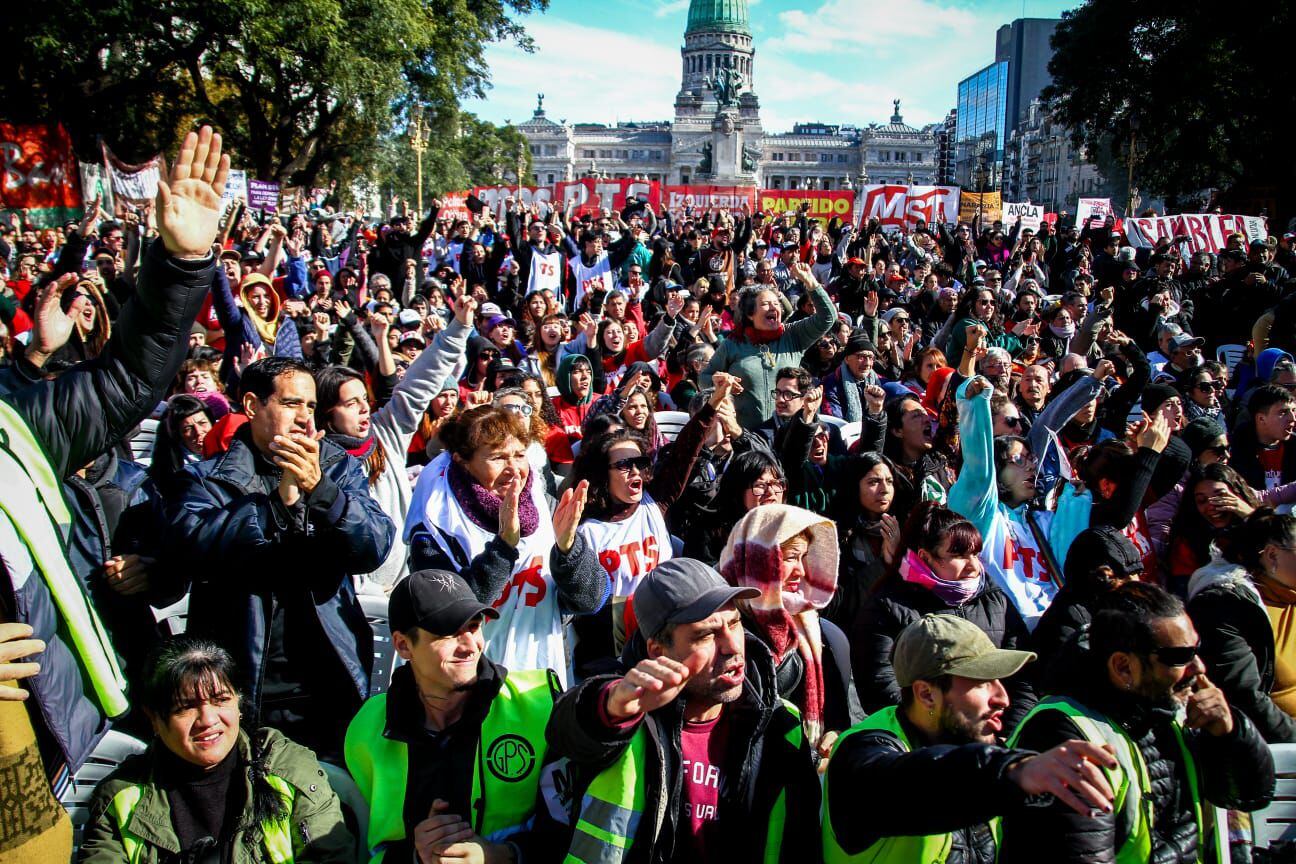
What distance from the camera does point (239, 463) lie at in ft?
8.89

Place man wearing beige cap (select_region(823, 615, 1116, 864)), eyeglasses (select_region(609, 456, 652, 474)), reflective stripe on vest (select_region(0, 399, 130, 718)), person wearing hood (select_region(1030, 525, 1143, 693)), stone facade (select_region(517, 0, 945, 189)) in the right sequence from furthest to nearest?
stone facade (select_region(517, 0, 945, 189))
eyeglasses (select_region(609, 456, 652, 474))
person wearing hood (select_region(1030, 525, 1143, 693))
reflective stripe on vest (select_region(0, 399, 130, 718))
man wearing beige cap (select_region(823, 615, 1116, 864))

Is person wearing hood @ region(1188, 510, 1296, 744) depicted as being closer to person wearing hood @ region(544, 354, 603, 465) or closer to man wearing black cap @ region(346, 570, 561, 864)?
man wearing black cap @ region(346, 570, 561, 864)

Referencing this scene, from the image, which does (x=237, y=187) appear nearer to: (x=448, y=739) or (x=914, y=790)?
(x=448, y=739)

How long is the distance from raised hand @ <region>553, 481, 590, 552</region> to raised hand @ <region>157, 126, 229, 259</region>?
1.12 meters

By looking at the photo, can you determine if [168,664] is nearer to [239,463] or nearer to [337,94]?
[239,463]

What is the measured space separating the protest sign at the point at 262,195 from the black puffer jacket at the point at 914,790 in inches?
745

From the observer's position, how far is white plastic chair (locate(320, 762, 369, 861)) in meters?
2.29

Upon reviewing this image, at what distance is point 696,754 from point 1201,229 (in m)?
15.7

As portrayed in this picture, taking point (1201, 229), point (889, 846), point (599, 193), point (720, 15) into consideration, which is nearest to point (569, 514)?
point (889, 846)

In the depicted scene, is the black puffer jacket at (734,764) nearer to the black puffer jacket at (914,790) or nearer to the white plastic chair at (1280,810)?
the black puffer jacket at (914,790)

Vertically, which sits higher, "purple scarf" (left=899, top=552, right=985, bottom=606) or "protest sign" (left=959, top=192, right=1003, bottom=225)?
"protest sign" (left=959, top=192, right=1003, bottom=225)

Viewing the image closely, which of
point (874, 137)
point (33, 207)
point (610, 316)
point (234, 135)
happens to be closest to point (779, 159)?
point (874, 137)

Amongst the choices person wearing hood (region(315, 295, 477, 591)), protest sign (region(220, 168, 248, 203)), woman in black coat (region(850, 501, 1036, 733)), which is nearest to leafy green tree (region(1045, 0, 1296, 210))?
protest sign (region(220, 168, 248, 203))

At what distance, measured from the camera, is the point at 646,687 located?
1.72 m
